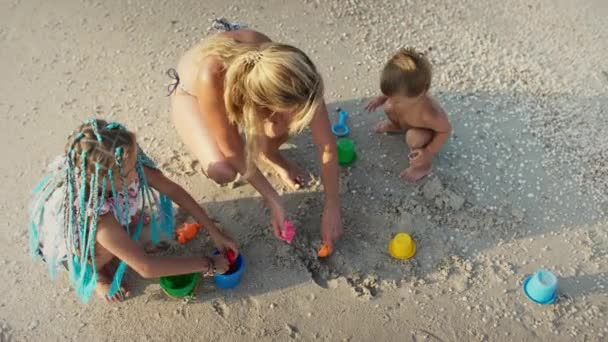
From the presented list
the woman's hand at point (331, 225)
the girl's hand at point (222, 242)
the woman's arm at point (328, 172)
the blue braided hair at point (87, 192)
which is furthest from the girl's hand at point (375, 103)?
the blue braided hair at point (87, 192)

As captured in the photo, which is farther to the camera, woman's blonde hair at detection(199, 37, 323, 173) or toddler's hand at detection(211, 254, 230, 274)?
toddler's hand at detection(211, 254, 230, 274)

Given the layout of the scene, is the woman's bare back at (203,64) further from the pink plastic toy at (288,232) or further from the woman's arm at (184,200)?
the pink plastic toy at (288,232)

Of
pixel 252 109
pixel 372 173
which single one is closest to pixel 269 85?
pixel 252 109

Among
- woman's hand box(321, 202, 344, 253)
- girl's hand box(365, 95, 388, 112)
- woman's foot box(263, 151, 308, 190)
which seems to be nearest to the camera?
woman's hand box(321, 202, 344, 253)

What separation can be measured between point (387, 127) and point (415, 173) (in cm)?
34

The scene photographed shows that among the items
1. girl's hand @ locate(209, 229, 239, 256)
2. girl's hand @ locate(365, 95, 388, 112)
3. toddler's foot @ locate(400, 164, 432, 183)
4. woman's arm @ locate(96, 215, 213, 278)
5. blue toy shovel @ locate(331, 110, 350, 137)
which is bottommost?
toddler's foot @ locate(400, 164, 432, 183)

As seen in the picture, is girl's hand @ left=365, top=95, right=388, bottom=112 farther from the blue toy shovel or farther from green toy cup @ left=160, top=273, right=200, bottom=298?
green toy cup @ left=160, top=273, right=200, bottom=298

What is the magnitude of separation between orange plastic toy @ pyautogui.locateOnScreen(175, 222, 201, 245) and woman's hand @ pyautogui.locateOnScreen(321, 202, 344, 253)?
61cm

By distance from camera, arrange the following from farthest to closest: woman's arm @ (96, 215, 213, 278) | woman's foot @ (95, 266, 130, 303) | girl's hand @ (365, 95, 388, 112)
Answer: girl's hand @ (365, 95, 388, 112)
woman's foot @ (95, 266, 130, 303)
woman's arm @ (96, 215, 213, 278)

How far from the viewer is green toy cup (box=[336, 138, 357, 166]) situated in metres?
2.87

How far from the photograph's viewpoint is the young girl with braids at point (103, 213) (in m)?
1.95

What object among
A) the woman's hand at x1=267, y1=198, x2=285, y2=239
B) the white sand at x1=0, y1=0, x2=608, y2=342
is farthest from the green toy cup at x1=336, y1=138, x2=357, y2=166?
the woman's hand at x1=267, y1=198, x2=285, y2=239

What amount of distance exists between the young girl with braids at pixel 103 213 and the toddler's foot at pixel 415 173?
0.97m

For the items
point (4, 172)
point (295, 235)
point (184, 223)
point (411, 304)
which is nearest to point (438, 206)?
point (411, 304)
